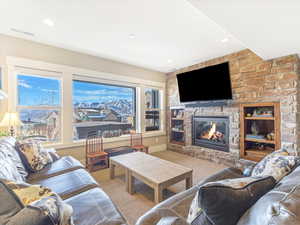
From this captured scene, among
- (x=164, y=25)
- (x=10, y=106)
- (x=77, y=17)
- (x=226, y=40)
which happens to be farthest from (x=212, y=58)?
(x=10, y=106)

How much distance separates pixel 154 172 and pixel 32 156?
1.64m

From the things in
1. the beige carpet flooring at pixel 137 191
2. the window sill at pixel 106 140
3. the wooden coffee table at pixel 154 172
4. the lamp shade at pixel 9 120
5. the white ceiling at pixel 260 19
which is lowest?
the beige carpet flooring at pixel 137 191

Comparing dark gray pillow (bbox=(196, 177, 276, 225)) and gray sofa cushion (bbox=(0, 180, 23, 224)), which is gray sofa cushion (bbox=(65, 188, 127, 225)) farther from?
dark gray pillow (bbox=(196, 177, 276, 225))

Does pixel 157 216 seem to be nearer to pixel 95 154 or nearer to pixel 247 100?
pixel 95 154

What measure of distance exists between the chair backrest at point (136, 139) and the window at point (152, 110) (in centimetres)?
49

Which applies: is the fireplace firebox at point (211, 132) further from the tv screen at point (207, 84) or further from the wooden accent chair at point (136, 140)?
the wooden accent chair at point (136, 140)

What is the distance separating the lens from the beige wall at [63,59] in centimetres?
267

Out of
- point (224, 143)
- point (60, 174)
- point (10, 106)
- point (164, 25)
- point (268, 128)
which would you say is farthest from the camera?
point (224, 143)

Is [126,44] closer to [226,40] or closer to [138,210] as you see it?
[226,40]

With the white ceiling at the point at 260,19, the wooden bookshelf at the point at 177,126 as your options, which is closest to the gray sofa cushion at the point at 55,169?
the white ceiling at the point at 260,19

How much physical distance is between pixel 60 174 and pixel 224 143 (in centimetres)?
340

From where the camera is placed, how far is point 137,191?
7.69 ft

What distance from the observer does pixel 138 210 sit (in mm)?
1901

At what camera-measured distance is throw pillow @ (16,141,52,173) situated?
195cm
